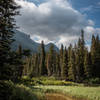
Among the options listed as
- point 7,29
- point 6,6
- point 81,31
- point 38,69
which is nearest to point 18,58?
point 7,29

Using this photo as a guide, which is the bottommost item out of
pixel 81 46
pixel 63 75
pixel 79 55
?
pixel 63 75

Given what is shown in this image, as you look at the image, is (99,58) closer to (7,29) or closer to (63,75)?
(63,75)

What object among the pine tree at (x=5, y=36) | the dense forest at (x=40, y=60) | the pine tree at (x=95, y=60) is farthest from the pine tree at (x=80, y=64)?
the pine tree at (x=5, y=36)

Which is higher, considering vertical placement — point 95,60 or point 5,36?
point 5,36

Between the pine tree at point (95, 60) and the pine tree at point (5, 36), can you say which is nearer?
the pine tree at point (5, 36)

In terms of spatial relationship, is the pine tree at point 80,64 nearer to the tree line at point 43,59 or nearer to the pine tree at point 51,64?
the tree line at point 43,59

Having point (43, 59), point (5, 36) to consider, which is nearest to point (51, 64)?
point (43, 59)

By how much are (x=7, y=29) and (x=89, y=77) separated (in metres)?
39.7

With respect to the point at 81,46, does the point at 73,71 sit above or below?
below

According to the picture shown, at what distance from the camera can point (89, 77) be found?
143ft

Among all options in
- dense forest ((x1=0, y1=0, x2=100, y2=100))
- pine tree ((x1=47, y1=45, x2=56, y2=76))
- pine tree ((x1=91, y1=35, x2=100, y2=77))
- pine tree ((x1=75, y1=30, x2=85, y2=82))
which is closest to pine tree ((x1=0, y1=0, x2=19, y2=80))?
dense forest ((x1=0, y1=0, x2=100, y2=100))

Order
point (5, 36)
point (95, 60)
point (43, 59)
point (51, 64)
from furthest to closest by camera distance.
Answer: point (43, 59) → point (51, 64) → point (95, 60) → point (5, 36)

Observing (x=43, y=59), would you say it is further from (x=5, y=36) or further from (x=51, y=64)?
(x=5, y=36)

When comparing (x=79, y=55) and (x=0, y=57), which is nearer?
(x=0, y=57)
